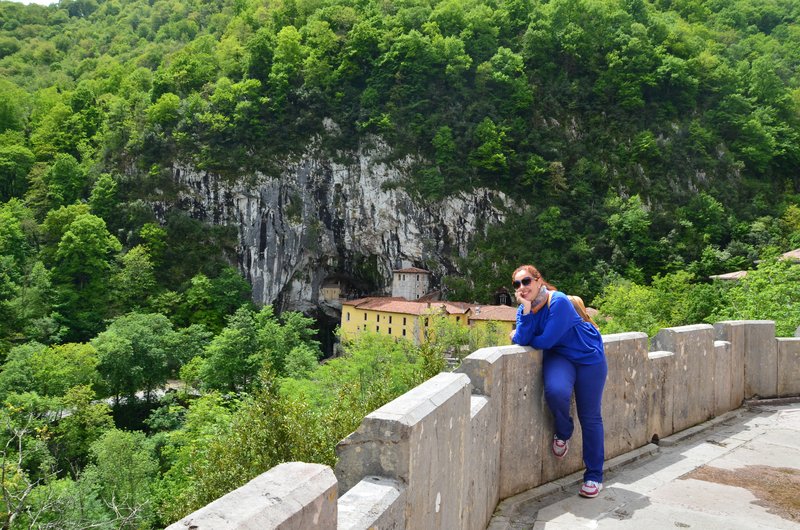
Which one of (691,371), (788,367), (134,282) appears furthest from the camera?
(134,282)

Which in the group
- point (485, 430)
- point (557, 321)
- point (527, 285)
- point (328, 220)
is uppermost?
point (328, 220)

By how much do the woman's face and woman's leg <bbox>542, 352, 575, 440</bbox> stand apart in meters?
0.59

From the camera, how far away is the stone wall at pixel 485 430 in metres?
1.71

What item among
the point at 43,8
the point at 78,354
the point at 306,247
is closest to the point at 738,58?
the point at 306,247

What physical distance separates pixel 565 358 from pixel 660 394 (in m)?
2.15

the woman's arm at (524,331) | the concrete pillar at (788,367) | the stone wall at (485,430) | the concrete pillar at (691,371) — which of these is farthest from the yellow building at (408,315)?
the woman's arm at (524,331)

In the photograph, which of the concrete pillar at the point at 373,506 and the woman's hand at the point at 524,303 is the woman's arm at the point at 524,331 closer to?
the woman's hand at the point at 524,303

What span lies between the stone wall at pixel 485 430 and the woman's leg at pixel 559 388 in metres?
0.11

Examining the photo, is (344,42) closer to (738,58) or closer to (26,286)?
(26,286)

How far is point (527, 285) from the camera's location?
427 cm

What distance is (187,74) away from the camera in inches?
2362

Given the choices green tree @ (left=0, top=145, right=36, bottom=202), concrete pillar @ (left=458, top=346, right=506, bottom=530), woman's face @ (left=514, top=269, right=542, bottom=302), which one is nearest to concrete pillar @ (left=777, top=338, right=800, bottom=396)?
woman's face @ (left=514, top=269, right=542, bottom=302)

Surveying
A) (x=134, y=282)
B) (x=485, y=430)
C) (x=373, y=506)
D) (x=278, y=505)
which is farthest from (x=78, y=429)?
(x=278, y=505)

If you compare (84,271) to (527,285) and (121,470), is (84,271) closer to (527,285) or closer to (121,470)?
(121,470)
